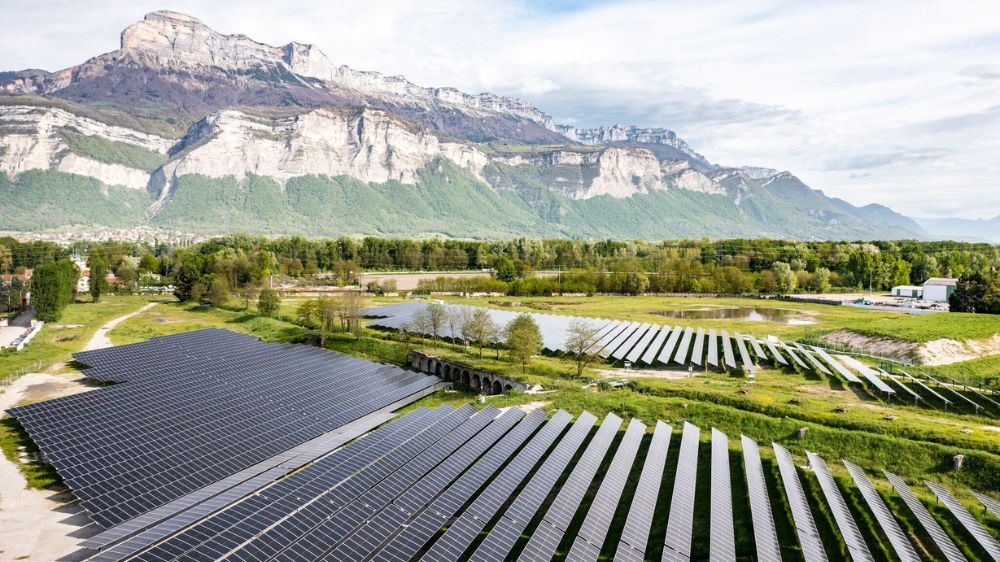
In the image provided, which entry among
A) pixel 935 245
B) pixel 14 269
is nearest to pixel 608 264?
pixel 935 245

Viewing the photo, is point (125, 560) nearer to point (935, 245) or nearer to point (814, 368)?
point (814, 368)

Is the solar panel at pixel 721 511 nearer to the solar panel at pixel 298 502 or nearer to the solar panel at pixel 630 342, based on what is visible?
the solar panel at pixel 298 502

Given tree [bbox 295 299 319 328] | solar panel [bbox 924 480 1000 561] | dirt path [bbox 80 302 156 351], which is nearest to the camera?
solar panel [bbox 924 480 1000 561]

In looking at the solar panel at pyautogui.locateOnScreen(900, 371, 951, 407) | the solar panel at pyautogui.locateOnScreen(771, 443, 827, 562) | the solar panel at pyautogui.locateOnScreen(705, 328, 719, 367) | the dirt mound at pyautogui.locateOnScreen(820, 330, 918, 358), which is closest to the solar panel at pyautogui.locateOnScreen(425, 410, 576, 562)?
the solar panel at pyautogui.locateOnScreen(771, 443, 827, 562)

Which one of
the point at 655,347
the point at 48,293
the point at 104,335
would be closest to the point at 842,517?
the point at 655,347

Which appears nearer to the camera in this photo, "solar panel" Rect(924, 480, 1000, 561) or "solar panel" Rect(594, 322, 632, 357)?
"solar panel" Rect(924, 480, 1000, 561)

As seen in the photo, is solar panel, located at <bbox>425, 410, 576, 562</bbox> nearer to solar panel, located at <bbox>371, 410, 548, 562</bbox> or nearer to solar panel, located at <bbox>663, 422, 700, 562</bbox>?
solar panel, located at <bbox>371, 410, 548, 562</bbox>

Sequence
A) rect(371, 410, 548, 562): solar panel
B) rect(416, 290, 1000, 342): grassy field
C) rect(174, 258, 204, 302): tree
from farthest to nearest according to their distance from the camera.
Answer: rect(174, 258, 204, 302): tree < rect(416, 290, 1000, 342): grassy field < rect(371, 410, 548, 562): solar panel

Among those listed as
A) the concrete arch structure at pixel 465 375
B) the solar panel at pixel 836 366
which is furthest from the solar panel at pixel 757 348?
the concrete arch structure at pixel 465 375
